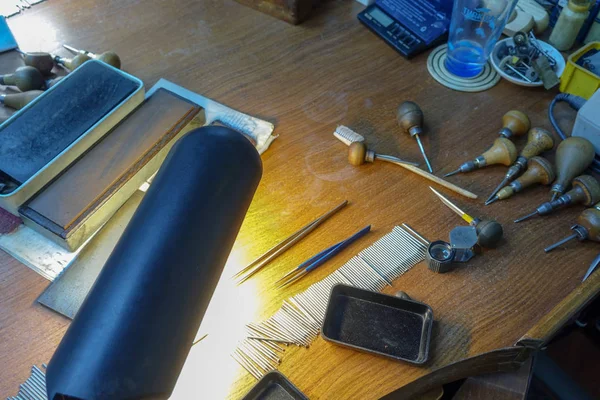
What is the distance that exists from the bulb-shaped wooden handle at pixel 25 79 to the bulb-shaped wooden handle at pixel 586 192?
3.62 ft

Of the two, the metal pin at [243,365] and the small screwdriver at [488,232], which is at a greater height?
the small screwdriver at [488,232]

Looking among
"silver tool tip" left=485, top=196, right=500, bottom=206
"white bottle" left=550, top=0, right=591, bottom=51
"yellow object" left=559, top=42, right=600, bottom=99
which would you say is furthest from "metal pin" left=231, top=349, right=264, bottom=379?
"white bottle" left=550, top=0, right=591, bottom=51

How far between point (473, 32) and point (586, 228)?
21.2 inches

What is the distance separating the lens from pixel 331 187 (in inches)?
44.5

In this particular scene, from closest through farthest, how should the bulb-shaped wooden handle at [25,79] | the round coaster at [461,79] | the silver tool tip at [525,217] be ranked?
the silver tool tip at [525,217], the bulb-shaped wooden handle at [25,79], the round coaster at [461,79]

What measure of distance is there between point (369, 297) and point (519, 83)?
26.1 inches

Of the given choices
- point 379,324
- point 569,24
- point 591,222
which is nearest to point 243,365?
point 379,324

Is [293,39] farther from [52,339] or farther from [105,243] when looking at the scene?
[52,339]

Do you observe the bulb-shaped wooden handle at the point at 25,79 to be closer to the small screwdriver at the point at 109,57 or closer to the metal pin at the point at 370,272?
the small screwdriver at the point at 109,57

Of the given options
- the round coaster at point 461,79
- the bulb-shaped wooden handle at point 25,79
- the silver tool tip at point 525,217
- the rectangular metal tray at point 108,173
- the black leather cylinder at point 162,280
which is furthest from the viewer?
the round coaster at point 461,79

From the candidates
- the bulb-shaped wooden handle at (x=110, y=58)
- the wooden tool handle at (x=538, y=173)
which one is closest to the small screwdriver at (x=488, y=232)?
the wooden tool handle at (x=538, y=173)

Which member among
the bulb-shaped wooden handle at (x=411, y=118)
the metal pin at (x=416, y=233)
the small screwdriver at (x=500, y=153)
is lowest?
the metal pin at (x=416, y=233)

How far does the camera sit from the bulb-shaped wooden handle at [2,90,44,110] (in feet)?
3.80

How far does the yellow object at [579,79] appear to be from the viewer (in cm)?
124
